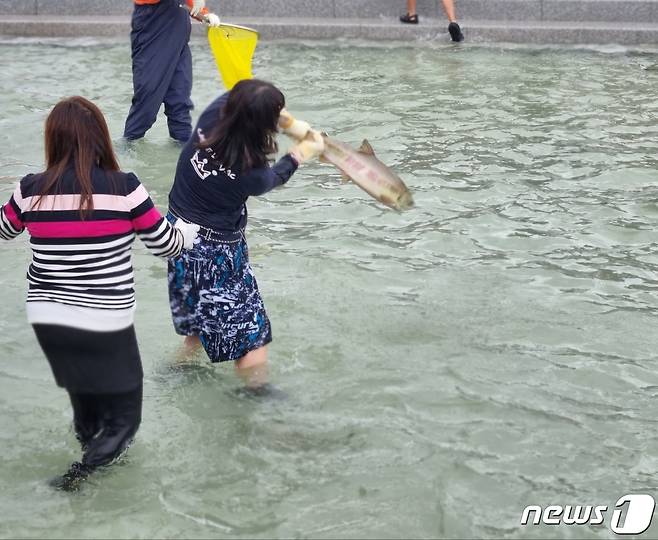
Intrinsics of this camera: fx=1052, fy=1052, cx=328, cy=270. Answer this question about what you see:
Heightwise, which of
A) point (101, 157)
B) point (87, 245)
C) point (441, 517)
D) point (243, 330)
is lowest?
point (441, 517)

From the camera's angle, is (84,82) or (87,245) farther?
(84,82)

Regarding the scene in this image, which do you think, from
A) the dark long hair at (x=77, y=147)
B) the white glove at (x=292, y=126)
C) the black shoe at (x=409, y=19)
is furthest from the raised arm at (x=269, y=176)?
the black shoe at (x=409, y=19)

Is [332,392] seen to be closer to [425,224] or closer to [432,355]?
[432,355]

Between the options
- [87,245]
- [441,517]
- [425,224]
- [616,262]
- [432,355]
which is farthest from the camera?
[425,224]

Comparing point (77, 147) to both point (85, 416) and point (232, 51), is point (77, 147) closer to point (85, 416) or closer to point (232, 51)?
point (85, 416)

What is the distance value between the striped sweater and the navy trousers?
5009 mm

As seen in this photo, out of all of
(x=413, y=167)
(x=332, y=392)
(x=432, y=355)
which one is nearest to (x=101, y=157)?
(x=332, y=392)

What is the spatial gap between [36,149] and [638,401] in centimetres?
618

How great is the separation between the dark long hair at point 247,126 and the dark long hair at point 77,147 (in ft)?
2.04

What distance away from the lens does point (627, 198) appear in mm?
8070

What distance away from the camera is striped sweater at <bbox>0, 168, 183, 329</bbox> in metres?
3.89

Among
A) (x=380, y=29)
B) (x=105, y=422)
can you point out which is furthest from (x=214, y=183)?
(x=380, y=29)

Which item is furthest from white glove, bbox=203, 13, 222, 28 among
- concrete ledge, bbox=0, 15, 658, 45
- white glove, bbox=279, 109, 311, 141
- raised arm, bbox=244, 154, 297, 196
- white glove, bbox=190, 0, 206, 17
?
concrete ledge, bbox=0, 15, 658, 45

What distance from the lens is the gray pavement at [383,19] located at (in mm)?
13484
